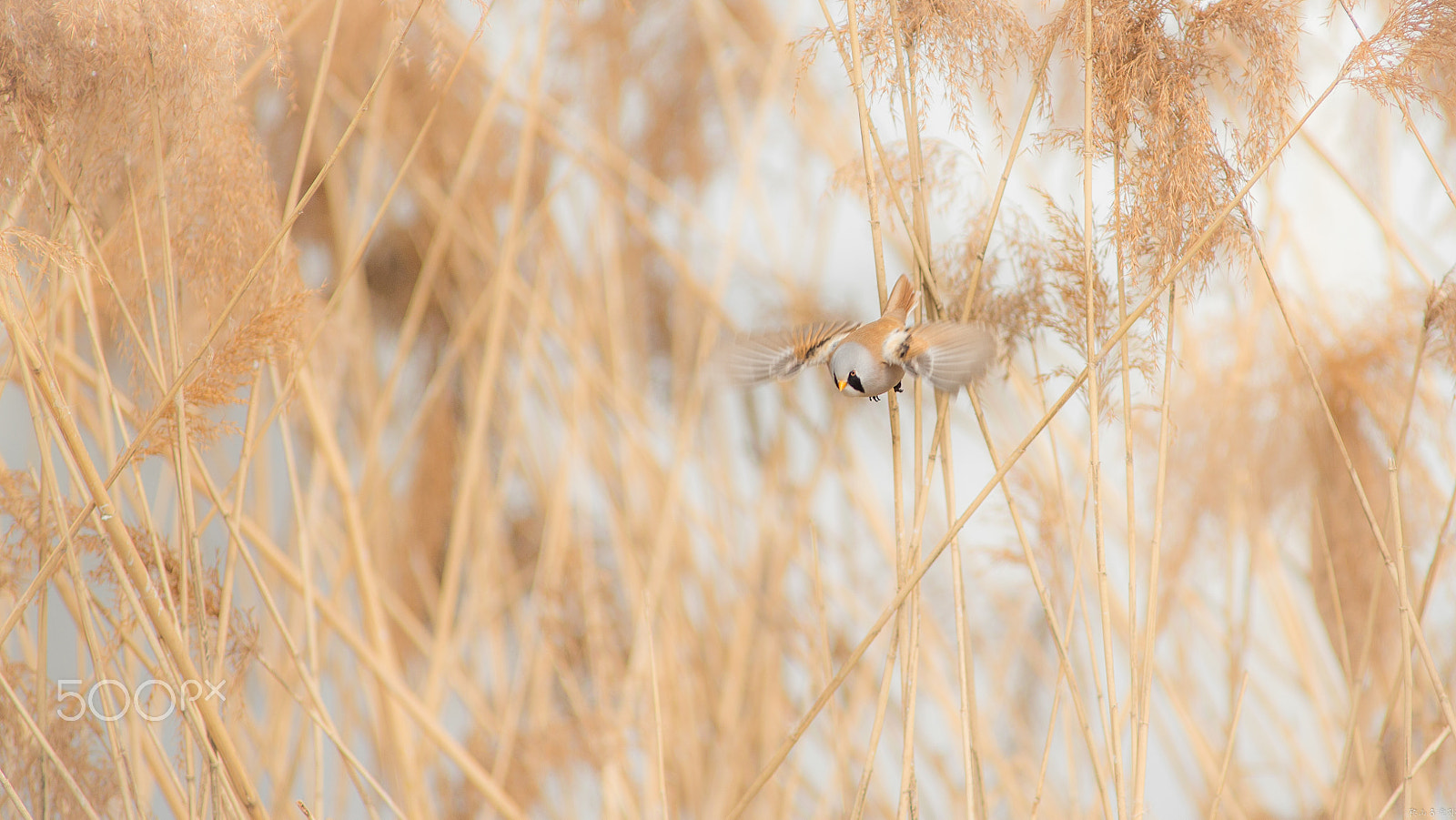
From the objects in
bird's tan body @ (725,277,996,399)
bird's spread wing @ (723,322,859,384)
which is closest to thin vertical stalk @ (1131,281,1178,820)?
bird's tan body @ (725,277,996,399)

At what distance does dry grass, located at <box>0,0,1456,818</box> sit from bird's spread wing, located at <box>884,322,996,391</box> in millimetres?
66

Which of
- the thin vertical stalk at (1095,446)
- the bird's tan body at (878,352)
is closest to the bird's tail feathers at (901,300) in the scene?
the bird's tan body at (878,352)

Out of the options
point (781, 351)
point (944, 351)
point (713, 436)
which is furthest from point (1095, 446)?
point (713, 436)

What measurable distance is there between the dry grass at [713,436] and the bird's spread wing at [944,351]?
7 centimetres

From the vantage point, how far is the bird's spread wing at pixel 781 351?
782 mm

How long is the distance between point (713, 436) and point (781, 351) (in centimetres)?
57

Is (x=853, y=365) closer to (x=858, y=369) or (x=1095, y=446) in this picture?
(x=858, y=369)

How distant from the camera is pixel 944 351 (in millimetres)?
651

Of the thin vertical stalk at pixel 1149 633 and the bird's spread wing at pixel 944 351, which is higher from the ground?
the bird's spread wing at pixel 944 351

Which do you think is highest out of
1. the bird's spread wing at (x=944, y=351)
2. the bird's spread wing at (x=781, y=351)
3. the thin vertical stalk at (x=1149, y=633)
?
the bird's spread wing at (x=781, y=351)

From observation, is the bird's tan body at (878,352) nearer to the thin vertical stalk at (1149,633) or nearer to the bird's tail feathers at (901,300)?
the bird's tail feathers at (901,300)

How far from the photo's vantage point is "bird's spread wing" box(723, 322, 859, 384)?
2.56 ft

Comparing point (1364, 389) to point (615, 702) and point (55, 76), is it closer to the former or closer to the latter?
point (615, 702)

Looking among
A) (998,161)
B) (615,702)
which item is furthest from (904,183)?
(615,702)
